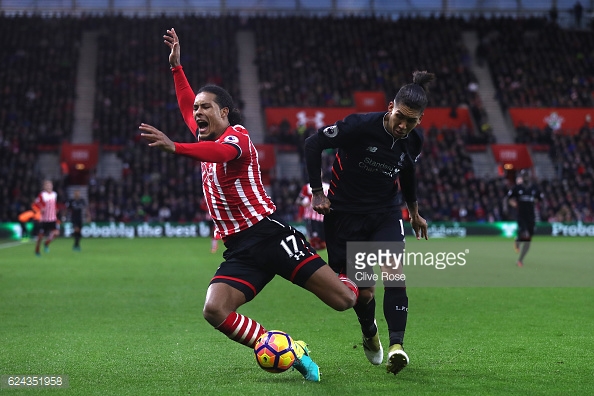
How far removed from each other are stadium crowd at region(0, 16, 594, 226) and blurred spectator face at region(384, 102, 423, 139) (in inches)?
1150

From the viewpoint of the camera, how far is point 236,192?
641cm

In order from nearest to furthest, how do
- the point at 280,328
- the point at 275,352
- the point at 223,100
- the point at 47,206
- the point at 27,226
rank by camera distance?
1. the point at 275,352
2. the point at 223,100
3. the point at 280,328
4. the point at 47,206
5. the point at 27,226

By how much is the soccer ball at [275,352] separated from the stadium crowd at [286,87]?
29815 millimetres

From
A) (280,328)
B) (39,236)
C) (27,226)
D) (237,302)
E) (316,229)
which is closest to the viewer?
(237,302)

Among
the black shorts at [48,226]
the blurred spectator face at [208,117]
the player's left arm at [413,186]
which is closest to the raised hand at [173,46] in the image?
the blurred spectator face at [208,117]

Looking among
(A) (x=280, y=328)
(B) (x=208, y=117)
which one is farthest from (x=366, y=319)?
(A) (x=280, y=328)

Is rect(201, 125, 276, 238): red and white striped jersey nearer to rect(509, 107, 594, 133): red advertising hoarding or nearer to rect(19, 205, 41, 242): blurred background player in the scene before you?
rect(19, 205, 41, 242): blurred background player

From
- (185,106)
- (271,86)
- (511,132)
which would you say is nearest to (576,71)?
(511,132)

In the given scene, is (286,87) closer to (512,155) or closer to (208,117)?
(512,155)

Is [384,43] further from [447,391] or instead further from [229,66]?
[447,391]

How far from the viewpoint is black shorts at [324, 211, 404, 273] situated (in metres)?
7.11

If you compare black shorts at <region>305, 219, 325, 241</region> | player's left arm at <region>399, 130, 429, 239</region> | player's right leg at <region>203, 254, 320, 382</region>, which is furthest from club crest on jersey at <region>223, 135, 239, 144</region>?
black shorts at <region>305, 219, 325, 241</region>

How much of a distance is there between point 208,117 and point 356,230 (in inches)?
65.1

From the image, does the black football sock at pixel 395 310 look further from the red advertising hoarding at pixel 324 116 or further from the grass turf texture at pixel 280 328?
the red advertising hoarding at pixel 324 116
